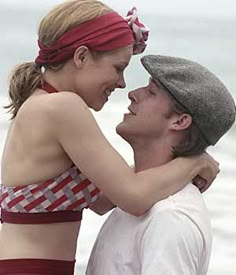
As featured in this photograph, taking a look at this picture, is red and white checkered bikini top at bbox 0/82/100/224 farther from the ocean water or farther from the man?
the ocean water

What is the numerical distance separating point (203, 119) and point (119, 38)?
29 centimetres

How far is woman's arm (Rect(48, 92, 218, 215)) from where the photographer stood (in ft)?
8.65

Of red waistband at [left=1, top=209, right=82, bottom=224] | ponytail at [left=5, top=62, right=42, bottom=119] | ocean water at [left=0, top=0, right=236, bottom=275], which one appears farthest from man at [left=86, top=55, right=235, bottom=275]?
ocean water at [left=0, top=0, right=236, bottom=275]

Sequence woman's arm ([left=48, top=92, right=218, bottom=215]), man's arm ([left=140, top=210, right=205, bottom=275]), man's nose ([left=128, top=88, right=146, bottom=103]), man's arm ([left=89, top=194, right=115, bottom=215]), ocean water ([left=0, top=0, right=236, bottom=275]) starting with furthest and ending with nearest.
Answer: ocean water ([left=0, top=0, right=236, bottom=275]) → man's arm ([left=89, top=194, right=115, bottom=215]) → man's nose ([left=128, top=88, right=146, bottom=103]) → woman's arm ([left=48, top=92, right=218, bottom=215]) → man's arm ([left=140, top=210, right=205, bottom=275])

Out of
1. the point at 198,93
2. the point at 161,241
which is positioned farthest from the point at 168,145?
the point at 161,241

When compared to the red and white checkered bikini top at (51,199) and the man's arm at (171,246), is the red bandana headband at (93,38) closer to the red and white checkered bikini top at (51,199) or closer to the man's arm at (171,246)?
the red and white checkered bikini top at (51,199)

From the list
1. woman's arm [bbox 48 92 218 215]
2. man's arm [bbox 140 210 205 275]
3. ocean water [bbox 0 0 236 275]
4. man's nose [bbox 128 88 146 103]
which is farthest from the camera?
ocean water [bbox 0 0 236 275]

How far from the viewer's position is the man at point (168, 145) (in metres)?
2.57

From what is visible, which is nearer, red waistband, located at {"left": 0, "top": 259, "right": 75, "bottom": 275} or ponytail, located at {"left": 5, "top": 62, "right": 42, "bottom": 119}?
red waistband, located at {"left": 0, "top": 259, "right": 75, "bottom": 275}

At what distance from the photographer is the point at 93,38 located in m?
2.70

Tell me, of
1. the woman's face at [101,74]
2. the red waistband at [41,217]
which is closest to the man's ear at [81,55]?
the woman's face at [101,74]

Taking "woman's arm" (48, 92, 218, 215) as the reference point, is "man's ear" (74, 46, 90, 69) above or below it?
above

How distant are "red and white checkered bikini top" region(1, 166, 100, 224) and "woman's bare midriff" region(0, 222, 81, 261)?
18 millimetres

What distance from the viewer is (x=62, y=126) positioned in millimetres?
2662
